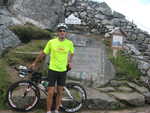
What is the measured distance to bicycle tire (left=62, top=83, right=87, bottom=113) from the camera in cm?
787

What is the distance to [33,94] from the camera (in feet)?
24.9

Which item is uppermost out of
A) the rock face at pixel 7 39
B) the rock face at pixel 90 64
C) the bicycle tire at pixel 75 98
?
the rock face at pixel 7 39

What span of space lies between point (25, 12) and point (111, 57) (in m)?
4.50

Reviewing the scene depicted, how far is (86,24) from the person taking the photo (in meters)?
14.3

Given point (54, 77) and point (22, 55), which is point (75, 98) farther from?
point (22, 55)

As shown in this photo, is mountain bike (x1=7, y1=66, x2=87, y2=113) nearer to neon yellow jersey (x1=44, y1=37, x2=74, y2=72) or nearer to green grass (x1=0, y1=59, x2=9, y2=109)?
green grass (x1=0, y1=59, x2=9, y2=109)

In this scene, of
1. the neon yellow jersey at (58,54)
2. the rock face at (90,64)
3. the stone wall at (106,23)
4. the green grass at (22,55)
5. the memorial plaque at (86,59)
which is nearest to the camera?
the neon yellow jersey at (58,54)

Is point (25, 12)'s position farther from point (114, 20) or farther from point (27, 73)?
point (27, 73)

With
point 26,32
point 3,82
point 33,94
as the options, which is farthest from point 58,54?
point 26,32

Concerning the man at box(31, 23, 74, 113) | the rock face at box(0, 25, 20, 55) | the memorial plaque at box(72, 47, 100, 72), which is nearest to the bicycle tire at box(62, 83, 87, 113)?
the man at box(31, 23, 74, 113)

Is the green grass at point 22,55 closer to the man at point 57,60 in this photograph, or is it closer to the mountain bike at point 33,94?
the mountain bike at point 33,94

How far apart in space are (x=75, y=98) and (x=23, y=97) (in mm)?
1314

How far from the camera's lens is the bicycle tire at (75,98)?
25.8ft

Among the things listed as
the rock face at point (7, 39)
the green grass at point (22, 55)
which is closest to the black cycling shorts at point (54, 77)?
the green grass at point (22, 55)
